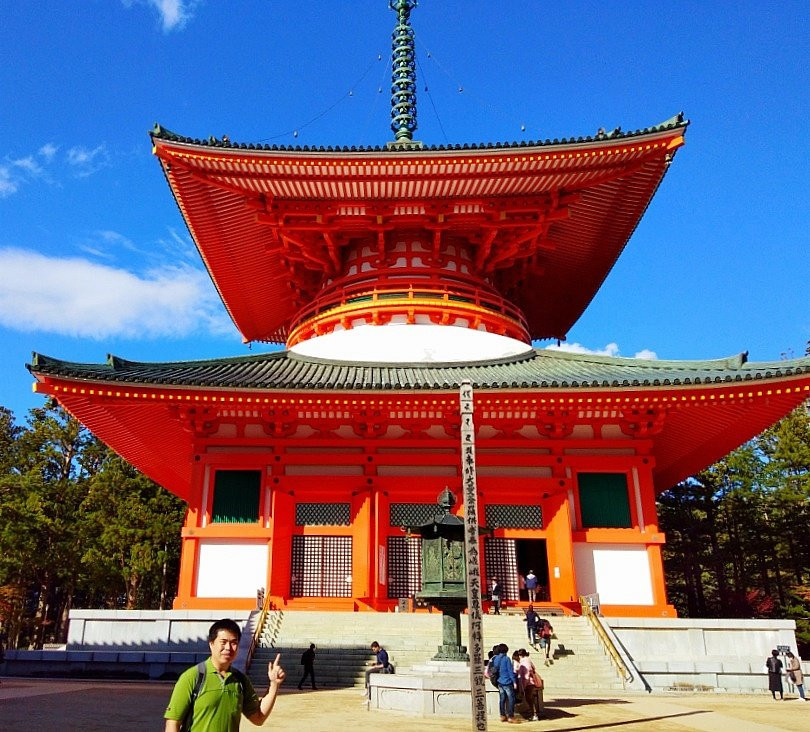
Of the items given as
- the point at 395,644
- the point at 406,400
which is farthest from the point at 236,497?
the point at 395,644

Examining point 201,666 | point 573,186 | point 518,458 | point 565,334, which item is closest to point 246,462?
point 518,458

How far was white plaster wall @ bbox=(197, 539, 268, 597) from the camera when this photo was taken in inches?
703

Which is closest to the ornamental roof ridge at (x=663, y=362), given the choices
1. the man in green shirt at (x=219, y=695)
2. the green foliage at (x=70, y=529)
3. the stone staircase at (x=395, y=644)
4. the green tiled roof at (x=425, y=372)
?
the green tiled roof at (x=425, y=372)

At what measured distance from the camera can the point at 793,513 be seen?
38.8m

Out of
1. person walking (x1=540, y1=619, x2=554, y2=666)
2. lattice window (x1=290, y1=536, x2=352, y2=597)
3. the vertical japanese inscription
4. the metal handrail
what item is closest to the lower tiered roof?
lattice window (x1=290, y1=536, x2=352, y2=597)

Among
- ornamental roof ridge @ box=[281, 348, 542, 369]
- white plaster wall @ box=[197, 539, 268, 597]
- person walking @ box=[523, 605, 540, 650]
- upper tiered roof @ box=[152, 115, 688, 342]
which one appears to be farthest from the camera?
upper tiered roof @ box=[152, 115, 688, 342]

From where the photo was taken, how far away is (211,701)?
13.2 feet

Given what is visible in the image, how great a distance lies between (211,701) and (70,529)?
126 feet

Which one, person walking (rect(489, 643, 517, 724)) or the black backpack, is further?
the black backpack

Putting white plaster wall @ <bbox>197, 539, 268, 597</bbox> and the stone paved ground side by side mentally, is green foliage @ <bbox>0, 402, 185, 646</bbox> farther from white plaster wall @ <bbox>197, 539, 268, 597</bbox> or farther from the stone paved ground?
the stone paved ground

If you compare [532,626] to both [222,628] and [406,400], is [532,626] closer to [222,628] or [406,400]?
[406,400]

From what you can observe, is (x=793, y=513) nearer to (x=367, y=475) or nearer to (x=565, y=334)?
(x=565, y=334)

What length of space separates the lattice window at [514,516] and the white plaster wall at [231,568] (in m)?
6.31

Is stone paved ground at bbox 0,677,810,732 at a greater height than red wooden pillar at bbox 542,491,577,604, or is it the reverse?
red wooden pillar at bbox 542,491,577,604
